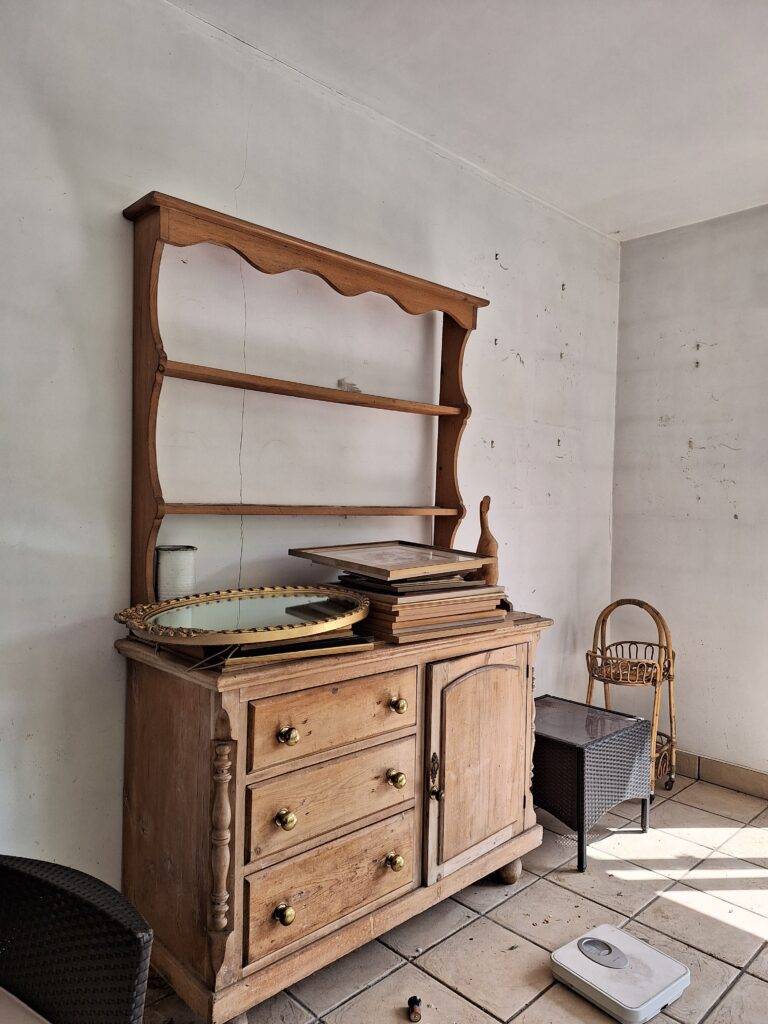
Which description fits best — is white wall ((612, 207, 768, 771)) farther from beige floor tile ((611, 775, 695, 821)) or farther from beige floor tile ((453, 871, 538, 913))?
beige floor tile ((453, 871, 538, 913))

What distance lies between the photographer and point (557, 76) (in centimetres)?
224

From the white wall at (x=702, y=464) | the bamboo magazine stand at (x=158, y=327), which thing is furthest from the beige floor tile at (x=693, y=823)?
the bamboo magazine stand at (x=158, y=327)

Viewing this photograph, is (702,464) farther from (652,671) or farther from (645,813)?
(645,813)

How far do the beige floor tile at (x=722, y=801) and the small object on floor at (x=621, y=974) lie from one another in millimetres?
1200

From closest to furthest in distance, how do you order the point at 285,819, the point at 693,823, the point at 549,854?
the point at 285,819, the point at 549,854, the point at 693,823

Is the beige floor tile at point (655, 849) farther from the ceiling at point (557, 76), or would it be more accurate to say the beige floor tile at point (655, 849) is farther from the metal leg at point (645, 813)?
the ceiling at point (557, 76)

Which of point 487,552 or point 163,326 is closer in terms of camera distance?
point 163,326

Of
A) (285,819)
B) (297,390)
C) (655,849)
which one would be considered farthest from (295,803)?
(655,849)

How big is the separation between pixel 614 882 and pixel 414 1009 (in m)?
0.96

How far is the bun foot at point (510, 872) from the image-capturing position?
2314 mm

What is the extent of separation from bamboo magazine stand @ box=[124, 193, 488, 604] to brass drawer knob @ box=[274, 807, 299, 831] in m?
0.63

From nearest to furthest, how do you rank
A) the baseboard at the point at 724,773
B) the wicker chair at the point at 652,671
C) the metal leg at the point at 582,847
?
the metal leg at the point at 582,847 → the wicker chair at the point at 652,671 → the baseboard at the point at 724,773

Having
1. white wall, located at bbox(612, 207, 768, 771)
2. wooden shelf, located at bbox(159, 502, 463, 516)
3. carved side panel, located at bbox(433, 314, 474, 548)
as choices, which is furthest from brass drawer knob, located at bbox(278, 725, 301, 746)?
white wall, located at bbox(612, 207, 768, 771)

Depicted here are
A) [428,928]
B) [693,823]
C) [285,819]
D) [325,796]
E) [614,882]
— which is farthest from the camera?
[693,823]
